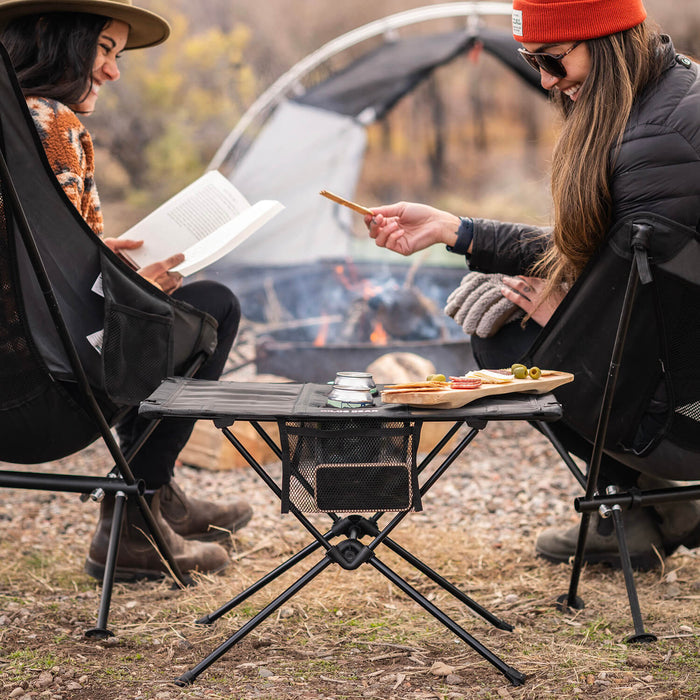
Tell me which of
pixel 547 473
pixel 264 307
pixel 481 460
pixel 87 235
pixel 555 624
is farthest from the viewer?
pixel 264 307

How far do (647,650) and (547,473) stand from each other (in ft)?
5.18

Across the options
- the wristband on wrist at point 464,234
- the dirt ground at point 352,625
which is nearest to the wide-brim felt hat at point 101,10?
the wristband on wrist at point 464,234

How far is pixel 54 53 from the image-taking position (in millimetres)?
2121

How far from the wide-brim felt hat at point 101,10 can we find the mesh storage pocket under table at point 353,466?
1.21 m

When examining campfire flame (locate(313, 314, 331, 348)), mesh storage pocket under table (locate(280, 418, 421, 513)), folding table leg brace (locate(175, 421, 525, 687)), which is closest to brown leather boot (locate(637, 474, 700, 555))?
folding table leg brace (locate(175, 421, 525, 687))

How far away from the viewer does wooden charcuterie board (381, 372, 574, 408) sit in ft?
5.00

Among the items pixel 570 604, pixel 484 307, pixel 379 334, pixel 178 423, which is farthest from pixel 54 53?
pixel 379 334

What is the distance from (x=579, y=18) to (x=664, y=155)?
0.35m

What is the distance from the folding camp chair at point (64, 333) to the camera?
1731 millimetres

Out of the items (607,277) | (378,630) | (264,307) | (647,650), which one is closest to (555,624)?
(647,650)

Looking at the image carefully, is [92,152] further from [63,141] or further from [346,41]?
[346,41]

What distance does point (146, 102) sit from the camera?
9812 millimetres

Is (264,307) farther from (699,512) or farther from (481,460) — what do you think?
(699,512)

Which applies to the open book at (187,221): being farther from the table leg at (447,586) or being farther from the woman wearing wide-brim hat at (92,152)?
the table leg at (447,586)
